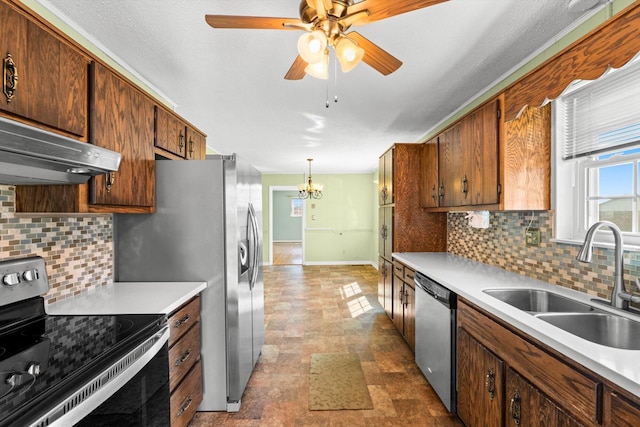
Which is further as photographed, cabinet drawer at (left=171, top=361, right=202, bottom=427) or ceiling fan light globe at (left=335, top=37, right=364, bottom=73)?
cabinet drawer at (left=171, top=361, right=202, bottom=427)

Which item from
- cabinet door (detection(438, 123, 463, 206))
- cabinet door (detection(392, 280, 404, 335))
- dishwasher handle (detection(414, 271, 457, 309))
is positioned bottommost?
cabinet door (detection(392, 280, 404, 335))

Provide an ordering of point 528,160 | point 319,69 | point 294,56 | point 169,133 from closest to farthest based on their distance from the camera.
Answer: point 319,69, point 528,160, point 294,56, point 169,133

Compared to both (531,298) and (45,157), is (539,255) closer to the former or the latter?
(531,298)

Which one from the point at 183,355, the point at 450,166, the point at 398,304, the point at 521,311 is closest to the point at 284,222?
the point at 398,304

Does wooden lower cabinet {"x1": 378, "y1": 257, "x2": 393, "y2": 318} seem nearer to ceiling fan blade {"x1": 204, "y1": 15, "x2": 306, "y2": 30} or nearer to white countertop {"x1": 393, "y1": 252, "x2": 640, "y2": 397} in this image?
white countertop {"x1": 393, "y1": 252, "x2": 640, "y2": 397}

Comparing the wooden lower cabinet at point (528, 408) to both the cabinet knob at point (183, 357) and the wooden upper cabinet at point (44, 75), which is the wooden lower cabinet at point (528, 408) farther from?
the wooden upper cabinet at point (44, 75)

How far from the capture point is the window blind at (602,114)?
1604 mm

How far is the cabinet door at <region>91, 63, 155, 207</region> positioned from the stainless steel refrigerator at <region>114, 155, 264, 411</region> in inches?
7.1

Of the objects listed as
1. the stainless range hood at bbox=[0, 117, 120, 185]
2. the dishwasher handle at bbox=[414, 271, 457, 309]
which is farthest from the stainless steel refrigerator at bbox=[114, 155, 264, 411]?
the dishwasher handle at bbox=[414, 271, 457, 309]

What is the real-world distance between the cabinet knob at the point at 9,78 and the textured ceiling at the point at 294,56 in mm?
747

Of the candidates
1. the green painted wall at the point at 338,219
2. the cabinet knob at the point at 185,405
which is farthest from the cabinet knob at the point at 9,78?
the green painted wall at the point at 338,219

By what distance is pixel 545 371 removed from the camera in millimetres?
1184

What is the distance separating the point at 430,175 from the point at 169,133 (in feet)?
8.22

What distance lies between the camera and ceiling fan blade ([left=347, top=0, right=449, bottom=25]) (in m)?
1.14
